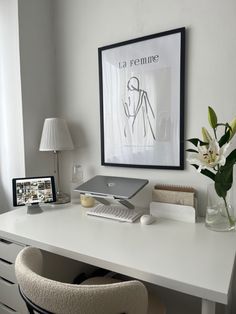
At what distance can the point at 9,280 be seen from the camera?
126cm

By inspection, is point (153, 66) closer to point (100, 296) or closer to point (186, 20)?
point (186, 20)

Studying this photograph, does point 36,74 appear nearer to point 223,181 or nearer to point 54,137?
point 54,137

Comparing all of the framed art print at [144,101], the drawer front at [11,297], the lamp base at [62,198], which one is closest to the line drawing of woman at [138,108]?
the framed art print at [144,101]

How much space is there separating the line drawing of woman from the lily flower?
0.39 meters

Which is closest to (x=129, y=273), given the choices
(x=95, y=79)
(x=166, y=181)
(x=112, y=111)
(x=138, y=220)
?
(x=138, y=220)

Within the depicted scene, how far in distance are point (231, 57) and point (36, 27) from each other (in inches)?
50.6

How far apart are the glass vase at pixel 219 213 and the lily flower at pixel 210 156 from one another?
191mm

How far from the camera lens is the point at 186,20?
130 cm

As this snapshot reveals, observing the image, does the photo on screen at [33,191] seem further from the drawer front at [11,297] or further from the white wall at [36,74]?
the drawer front at [11,297]

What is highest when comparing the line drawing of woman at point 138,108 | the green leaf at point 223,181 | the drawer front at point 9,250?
the line drawing of woman at point 138,108

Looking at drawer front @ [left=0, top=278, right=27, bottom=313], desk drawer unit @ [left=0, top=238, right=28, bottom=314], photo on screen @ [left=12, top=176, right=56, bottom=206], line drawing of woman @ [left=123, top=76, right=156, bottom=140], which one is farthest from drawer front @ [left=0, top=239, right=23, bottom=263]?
line drawing of woman @ [left=123, top=76, right=156, bottom=140]

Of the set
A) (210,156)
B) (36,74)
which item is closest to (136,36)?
(36,74)

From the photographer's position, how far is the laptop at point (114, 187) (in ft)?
4.28

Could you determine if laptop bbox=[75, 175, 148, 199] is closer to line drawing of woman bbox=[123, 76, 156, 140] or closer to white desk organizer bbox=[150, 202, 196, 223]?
white desk organizer bbox=[150, 202, 196, 223]
